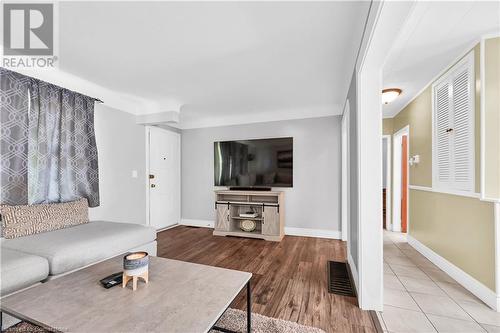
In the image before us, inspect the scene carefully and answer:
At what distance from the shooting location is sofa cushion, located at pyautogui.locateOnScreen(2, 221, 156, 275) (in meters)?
1.73

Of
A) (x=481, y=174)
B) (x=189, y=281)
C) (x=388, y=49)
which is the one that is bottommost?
(x=189, y=281)

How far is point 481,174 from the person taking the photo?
1883 millimetres

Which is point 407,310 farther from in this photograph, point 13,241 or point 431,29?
point 13,241

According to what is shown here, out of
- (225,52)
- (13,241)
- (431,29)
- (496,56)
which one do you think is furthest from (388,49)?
(13,241)

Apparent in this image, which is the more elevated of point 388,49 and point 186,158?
point 388,49

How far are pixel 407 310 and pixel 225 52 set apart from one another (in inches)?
108

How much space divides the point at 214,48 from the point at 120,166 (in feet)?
7.76

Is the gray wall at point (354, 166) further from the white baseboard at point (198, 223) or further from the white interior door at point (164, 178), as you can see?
the white interior door at point (164, 178)

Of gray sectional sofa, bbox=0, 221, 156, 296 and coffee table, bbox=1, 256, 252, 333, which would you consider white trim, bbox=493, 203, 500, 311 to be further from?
gray sectional sofa, bbox=0, 221, 156, 296

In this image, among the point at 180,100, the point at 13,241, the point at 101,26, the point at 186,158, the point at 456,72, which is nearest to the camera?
the point at 101,26

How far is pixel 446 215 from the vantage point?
8.07 ft

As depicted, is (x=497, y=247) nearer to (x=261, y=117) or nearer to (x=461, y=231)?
(x=461, y=231)

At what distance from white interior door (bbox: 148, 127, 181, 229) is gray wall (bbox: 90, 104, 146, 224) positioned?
282 millimetres

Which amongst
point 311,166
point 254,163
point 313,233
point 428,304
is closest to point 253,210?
point 254,163
